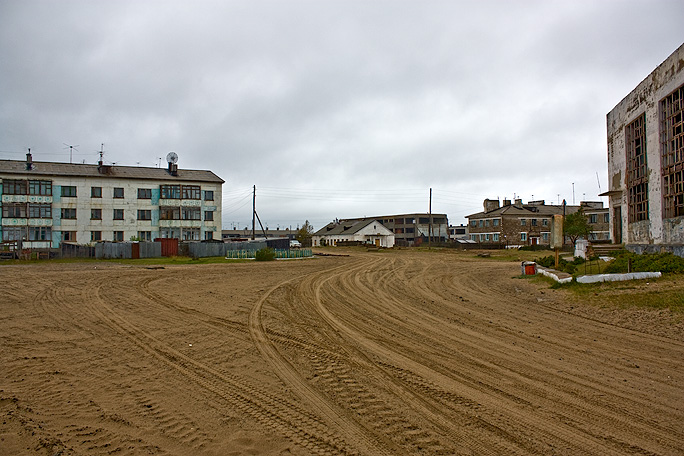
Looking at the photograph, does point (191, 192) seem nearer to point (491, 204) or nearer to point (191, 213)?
point (191, 213)

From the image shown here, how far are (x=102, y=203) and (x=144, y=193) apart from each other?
4.30 meters

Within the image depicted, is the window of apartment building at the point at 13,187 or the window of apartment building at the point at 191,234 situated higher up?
the window of apartment building at the point at 13,187

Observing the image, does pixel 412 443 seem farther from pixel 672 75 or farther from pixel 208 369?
pixel 672 75

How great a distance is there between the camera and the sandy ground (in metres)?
4.14

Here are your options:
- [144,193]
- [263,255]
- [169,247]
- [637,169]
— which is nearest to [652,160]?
[637,169]

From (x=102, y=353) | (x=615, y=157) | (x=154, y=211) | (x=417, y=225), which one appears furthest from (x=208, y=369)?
(x=417, y=225)

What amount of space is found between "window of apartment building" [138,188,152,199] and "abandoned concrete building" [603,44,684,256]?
44.1m

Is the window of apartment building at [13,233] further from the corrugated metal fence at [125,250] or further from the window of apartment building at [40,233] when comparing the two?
the corrugated metal fence at [125,250]

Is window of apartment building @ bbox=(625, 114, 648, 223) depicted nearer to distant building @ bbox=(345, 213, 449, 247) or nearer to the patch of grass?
the patch of grass

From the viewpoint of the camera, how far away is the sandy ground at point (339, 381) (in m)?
4.14

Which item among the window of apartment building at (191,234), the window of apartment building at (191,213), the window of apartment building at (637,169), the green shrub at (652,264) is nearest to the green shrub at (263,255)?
the window of apartment building at (191,234)

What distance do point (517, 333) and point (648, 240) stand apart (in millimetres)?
13872

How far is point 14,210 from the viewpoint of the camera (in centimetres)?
4438

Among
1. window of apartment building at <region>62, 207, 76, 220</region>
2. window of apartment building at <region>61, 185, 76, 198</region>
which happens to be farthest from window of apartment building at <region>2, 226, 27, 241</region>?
window of apartment building at <region>61, 185, 76, 198</region>
